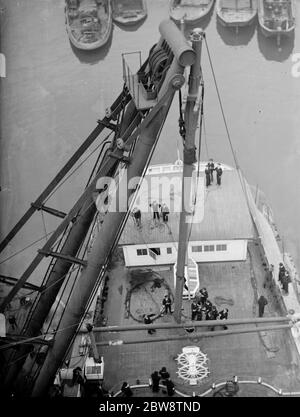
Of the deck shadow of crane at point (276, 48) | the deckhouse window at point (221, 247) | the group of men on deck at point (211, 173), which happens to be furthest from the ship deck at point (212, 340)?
the deck shadow of crane at point (276, 48)

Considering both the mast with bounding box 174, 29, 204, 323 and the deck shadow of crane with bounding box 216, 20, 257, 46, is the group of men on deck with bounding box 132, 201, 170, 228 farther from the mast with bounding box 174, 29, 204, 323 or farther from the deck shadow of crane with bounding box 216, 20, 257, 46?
the deck shadow of crane with bounding box 216, 20, 257, 46

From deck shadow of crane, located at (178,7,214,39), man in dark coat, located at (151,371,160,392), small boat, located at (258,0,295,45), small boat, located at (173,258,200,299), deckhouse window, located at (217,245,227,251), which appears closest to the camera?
man in dark coat, located at (151,371,160,392)

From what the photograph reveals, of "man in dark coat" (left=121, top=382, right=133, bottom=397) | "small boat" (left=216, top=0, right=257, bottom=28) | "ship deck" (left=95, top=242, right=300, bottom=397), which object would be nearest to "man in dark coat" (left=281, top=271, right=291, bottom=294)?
"ship deck" (left=95, top=242, right=300, bottom=397)

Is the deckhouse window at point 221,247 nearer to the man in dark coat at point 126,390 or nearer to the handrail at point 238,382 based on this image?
the handrail at point 238,382

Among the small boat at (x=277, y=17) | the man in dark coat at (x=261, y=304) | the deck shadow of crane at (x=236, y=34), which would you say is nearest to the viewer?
the man in dark coat at (x=261, y=304)

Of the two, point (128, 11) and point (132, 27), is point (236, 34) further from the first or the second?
point (128, 11)

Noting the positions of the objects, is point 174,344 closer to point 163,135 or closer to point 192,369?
point 192,369

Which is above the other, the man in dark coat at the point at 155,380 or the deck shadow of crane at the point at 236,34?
the deck shadow of crane at the point at 236,34
